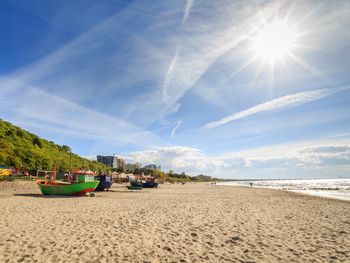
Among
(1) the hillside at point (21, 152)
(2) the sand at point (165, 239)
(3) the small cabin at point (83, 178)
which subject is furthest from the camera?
(1) the hillside at point (21, 152)

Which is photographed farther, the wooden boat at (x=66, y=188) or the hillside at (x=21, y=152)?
the hillside at (x=21, y=152)

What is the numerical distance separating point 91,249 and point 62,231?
3.08 metres

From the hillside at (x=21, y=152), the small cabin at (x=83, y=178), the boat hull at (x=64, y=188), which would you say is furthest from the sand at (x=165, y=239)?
the hillside at (x=21, y=152)

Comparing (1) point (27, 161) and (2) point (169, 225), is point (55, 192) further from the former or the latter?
(1) point (27, 161)

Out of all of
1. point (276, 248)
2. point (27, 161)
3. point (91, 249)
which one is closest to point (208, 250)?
point (276, 248)

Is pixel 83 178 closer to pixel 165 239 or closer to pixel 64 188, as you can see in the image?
pixel 64 188

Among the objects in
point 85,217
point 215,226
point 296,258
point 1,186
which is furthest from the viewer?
point 1,186

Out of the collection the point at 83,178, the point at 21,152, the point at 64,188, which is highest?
the point at 21,152

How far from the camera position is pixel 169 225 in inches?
490

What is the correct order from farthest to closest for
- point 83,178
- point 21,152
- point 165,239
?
point 21,152 < point 83,178 < point 165,239

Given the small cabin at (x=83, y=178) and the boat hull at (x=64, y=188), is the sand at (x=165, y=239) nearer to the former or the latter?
the boat hull at (x=64, y=188)

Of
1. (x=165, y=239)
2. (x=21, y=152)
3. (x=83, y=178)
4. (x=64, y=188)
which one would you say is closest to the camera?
(x=165, y=239)


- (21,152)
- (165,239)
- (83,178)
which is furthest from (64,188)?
(21,152)

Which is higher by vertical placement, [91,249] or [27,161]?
[27,161]
